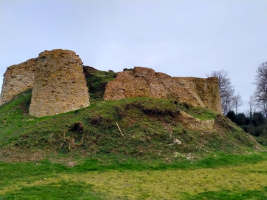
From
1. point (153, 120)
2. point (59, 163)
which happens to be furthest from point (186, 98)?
→ point (59, 163)

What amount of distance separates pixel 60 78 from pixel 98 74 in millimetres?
4310

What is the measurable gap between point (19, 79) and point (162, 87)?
12160 mm

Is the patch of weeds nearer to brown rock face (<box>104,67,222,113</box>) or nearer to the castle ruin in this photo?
the castle ruin

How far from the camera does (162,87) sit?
67.5 ft

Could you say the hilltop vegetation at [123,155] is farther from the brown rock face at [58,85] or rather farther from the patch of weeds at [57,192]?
the brown rock face at [58,85]

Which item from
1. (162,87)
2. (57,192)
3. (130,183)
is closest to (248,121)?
(162,87)

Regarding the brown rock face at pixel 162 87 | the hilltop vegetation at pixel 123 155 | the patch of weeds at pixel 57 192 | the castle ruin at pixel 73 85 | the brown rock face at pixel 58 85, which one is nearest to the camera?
the patch of weeds at pixel 57 192

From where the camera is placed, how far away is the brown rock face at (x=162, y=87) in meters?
18.8

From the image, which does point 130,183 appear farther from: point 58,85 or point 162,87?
point 162,87

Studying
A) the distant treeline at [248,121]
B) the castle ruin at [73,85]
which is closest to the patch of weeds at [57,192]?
the castle ruin at [73,85]

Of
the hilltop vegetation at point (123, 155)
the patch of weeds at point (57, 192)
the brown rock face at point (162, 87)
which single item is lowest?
the patch of weeds at point (57, 192)

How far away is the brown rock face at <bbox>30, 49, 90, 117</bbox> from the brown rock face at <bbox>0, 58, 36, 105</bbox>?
568 cm

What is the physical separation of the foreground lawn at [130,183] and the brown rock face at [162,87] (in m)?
8.00

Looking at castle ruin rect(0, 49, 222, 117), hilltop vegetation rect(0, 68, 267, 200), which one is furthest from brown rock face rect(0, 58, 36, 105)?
hilltop vegetation rect(0, 68, 267, 200)
